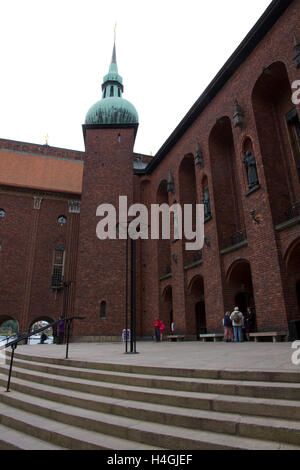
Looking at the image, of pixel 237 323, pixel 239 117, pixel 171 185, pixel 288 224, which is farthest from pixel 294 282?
pixel 171 185

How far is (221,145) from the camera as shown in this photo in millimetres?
17609

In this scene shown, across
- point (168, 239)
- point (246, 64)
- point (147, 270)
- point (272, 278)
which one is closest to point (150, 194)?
point (168, 239)

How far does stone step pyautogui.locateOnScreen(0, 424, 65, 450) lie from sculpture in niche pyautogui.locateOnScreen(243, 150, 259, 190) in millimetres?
11898

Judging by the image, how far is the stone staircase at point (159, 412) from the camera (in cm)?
309

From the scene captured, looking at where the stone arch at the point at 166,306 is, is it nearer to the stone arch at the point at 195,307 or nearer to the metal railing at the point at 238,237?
the stone arch at the point at 195,307

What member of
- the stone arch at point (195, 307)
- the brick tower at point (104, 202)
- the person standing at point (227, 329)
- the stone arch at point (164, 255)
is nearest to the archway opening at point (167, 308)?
the stone arch at point (164, 255)

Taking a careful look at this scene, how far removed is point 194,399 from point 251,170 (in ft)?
37.2

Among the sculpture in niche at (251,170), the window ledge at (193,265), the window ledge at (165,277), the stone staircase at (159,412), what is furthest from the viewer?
the window ledge at (165,277)

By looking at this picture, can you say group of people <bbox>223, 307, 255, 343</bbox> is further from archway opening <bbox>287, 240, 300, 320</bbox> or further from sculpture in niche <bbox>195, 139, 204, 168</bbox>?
sculpture in niche <bbox>195, 139, 204, 168</bbox>

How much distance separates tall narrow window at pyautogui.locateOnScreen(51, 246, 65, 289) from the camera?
82.0 feet

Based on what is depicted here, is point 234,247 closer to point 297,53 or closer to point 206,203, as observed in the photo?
point 206,203

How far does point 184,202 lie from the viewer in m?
20.2

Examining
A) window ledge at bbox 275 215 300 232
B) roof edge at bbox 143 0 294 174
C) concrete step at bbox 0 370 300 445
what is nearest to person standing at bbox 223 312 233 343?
window ledge at bbox 275 215 300 232

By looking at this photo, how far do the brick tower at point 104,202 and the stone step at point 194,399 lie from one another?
611 inches
